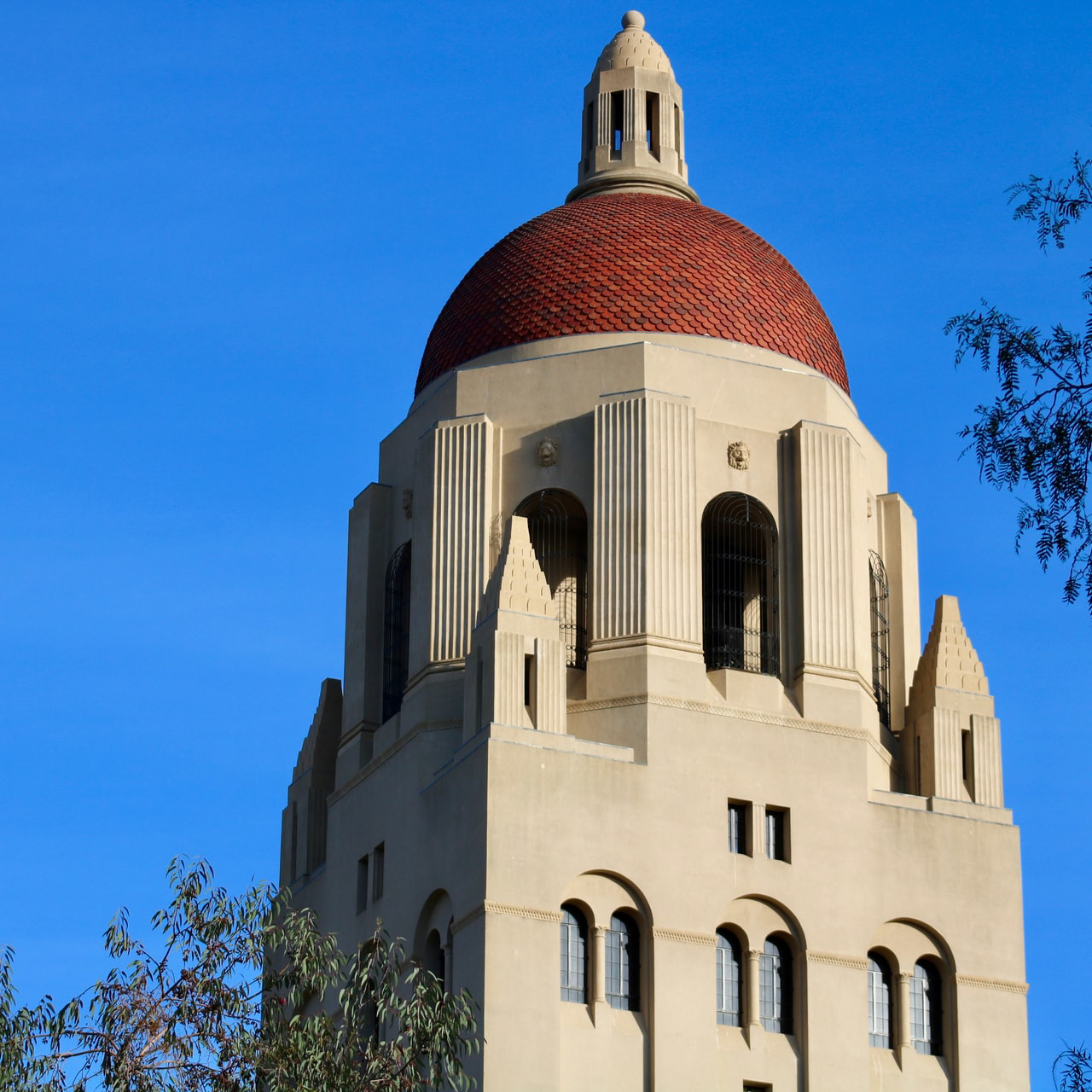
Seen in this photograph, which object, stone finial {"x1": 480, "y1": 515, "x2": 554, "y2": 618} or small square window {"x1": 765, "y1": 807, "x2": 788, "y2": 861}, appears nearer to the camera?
stone finial {"x1": 480, "y1": 515, "x2": 554, "y2": 618}

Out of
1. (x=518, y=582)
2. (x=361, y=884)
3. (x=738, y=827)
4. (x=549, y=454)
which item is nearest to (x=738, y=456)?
(x=549, y=454)

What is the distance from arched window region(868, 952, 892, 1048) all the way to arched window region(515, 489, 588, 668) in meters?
6.92

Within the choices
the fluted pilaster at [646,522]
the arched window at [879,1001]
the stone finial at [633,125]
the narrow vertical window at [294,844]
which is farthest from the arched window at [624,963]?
the stone finial at [633,125]

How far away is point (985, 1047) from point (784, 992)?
3.43m

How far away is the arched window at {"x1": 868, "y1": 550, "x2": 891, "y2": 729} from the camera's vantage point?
1966 inches

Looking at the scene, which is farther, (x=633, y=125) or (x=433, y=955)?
(x=633, y=125)

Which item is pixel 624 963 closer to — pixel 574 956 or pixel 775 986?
pixel 574 956

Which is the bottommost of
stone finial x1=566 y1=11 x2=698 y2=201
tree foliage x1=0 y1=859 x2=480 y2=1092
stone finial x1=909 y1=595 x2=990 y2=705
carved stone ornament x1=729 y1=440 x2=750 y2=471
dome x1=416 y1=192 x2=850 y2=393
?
tree foliage x1=0 y1=859 x2=480 y2=1092

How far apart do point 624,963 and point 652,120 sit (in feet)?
58.9

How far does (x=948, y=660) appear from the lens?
49312 mm

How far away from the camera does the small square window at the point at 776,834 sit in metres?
46.6

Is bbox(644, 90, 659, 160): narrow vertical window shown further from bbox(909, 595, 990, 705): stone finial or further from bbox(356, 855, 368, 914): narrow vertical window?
bbox(356, 855, 368, 914): narrow vertical window

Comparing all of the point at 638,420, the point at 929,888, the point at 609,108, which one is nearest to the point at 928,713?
the point at 929,888

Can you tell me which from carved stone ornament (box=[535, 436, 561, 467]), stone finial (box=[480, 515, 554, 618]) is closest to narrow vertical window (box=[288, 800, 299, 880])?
stone finial (box=[480, 515, 554, 618])
